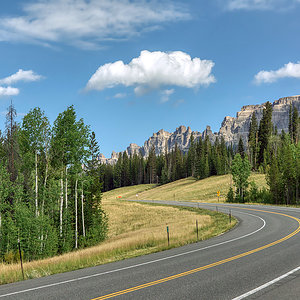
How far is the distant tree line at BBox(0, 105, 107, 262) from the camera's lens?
83.2 ft

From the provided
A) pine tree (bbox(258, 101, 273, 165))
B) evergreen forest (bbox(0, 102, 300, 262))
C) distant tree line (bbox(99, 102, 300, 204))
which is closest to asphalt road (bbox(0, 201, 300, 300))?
evergreen forest (bbox(0, 102, 300, 262))

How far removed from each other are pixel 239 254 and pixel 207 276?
14.1ft

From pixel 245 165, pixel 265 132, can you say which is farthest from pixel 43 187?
pixel 265 132

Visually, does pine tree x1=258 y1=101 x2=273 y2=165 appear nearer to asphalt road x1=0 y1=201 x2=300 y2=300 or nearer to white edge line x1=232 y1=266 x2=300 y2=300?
asphalt road x1=0 y1=201 x2=300 y2=300

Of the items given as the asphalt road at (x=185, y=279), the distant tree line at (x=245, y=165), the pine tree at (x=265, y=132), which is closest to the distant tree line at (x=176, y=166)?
the distant tree line at (x=245, y=165)

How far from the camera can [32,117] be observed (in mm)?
27469

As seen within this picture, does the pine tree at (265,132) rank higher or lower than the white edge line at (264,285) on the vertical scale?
higher

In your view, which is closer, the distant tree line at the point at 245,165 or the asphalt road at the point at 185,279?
the asphalt road at the point at 185,279

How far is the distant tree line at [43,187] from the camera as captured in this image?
25.4 meters

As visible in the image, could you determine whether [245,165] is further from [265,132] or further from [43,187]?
[43,187]

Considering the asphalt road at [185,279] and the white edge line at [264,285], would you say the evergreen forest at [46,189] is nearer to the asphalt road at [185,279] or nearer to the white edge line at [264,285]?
the asphalt road at [185,279]

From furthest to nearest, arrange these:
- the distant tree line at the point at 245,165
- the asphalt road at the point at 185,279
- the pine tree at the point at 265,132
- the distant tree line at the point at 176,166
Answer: the distant tree line at the point at 176,166
the pine tree at the point at 265,132
the distant tree line at the point at 245,165
the asphalt road at the point at 185,279

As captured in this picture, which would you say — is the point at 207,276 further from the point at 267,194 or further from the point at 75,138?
the point at 267,194

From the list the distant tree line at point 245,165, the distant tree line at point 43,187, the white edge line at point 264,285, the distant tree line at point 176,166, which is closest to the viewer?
the white edge line at point 264,285
